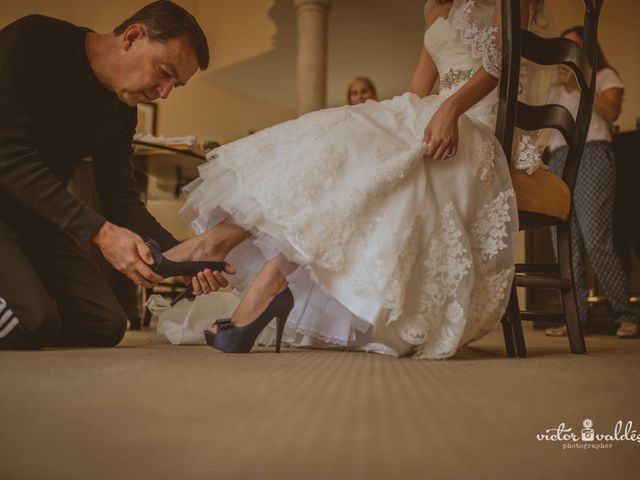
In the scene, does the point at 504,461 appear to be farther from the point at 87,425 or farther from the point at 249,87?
the point at 249,87

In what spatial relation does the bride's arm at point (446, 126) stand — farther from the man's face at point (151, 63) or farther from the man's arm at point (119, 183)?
the man's arm at point (119, 183)

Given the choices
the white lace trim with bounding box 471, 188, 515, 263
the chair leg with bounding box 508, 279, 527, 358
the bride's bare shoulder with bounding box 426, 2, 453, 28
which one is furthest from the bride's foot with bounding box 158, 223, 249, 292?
the bride's bare shoulder with bounding box 426, 2, 453, 28

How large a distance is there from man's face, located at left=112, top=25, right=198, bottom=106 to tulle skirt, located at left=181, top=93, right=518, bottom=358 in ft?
0.74

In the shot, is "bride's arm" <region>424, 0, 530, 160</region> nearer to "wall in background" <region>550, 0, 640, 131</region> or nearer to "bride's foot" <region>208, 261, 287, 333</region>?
"bride's foot" <region>208, 261, 287, 333</region>

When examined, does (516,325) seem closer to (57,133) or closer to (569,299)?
(569,299)

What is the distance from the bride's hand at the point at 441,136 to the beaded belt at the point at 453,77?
334 millimetres

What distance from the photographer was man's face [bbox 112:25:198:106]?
138cm

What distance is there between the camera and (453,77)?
162cm

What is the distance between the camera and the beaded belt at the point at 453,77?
5.27 ft

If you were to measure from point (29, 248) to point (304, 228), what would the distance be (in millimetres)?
888

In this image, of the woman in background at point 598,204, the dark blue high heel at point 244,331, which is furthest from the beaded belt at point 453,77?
the woman in background at point 598,204

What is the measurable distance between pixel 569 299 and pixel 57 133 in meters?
1.45

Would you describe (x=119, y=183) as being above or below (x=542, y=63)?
below

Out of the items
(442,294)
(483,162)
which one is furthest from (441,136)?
(442,294)
